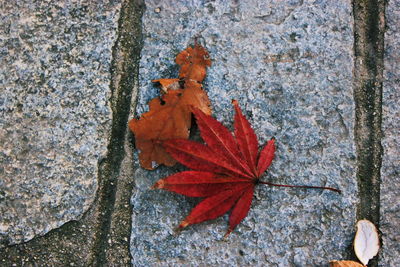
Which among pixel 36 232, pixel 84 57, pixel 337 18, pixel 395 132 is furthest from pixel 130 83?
pixel 395 132

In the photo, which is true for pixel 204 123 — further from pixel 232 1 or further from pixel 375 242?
pixel 375 242

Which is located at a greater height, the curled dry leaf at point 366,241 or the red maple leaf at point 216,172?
the red maple leaf at point 216,172

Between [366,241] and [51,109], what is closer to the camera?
[366,241]

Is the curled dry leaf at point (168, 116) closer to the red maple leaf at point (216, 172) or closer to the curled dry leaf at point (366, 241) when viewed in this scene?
the red maple leaf at point (216, 172)

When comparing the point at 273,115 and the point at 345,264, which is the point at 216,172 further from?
the point at 345,264

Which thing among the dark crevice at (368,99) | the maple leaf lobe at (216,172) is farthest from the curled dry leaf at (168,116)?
the dark crevice at (368,99)

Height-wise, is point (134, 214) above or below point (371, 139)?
below

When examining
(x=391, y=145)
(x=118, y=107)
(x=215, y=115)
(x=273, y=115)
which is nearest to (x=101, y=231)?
(x=118, y=107)
